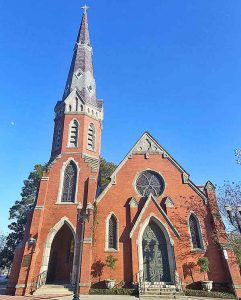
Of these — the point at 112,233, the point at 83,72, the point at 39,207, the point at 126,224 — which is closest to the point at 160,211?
the point at 126,224

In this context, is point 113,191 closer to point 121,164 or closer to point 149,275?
point 121,164

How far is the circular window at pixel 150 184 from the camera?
20.5 m

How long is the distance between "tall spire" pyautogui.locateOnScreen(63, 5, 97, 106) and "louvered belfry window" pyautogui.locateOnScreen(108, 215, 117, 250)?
12635 millimetres

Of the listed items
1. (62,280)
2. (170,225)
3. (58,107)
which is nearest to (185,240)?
(170,225)

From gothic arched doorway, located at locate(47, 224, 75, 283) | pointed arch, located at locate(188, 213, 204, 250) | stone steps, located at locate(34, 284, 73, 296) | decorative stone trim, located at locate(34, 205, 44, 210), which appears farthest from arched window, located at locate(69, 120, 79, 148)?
pointed arch, located at locate(188, 213, 204, 250)

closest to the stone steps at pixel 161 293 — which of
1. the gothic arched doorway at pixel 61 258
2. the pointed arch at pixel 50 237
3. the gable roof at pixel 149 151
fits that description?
the pointed arch at pixel 50 237

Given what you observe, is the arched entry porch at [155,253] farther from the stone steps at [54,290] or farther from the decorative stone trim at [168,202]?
the stone steps at [54,290]

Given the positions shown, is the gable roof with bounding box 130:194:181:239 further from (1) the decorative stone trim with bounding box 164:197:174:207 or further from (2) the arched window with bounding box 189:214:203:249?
(2) the arched window with bounding box 189:214:203:249

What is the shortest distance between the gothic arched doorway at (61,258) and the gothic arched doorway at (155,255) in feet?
19.2

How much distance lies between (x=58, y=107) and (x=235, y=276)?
2122cm

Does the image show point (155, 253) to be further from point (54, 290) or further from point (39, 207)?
point (39, 207)

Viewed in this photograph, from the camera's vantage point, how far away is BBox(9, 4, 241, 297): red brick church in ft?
55.8

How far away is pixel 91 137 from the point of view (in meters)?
24.5

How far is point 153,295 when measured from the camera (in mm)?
14914
